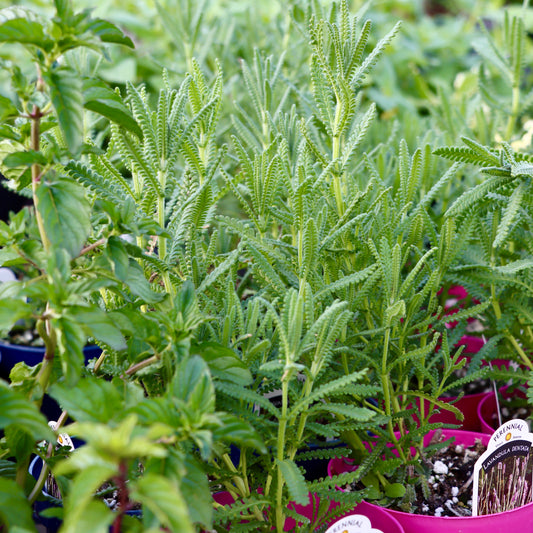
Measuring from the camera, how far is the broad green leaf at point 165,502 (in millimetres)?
452

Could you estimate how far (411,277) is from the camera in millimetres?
792

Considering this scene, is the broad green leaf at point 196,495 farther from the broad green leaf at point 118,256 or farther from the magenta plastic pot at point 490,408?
the magenta plastic pot at point 490,408

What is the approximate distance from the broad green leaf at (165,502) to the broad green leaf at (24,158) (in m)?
0.33

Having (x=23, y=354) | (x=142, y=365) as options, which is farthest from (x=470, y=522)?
(x=23, y=354)

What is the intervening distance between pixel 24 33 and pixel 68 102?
0.25 ft

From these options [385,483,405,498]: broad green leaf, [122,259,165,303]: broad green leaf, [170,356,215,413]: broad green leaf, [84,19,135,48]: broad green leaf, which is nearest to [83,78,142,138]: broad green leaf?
[84,19,135,48]: broad green leaf

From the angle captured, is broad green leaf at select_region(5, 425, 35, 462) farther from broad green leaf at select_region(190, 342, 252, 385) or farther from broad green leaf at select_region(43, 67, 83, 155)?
broad green leaf at select_region(43, 67, 83, 155)

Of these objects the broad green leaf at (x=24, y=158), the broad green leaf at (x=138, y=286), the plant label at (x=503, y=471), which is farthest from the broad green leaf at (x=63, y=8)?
the plant label at (x=503, y=471)

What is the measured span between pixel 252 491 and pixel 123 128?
0.47 metres

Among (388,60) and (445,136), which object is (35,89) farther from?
(388,60)

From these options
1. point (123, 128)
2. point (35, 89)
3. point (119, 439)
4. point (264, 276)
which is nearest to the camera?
point (119, 439)

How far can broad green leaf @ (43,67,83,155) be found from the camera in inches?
23.0

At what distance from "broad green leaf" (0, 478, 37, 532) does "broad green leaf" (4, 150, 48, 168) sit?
0.30 metres

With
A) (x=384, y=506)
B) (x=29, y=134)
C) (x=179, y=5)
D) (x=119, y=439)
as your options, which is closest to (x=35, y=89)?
(x=29, y=134)
